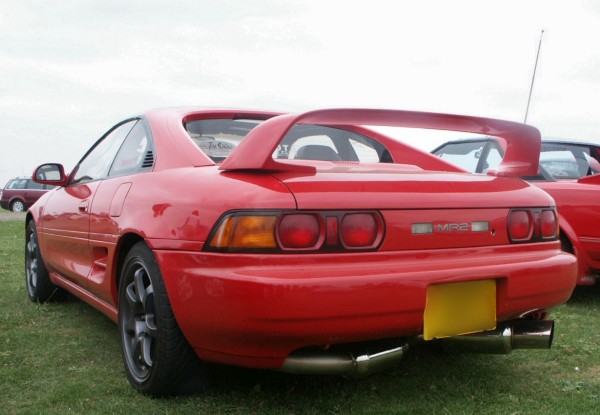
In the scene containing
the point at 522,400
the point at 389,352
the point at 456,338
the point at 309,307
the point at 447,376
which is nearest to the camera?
the point at 309,307

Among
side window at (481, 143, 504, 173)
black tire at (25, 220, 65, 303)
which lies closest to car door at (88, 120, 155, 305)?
black tire at (25, 220, 65, 303)

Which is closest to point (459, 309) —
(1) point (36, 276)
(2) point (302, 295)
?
(2) point (302, 295)

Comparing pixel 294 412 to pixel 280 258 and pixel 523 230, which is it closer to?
pixel 280 258

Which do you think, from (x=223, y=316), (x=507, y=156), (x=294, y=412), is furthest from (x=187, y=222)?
(x=507, y=156)

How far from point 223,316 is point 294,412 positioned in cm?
60

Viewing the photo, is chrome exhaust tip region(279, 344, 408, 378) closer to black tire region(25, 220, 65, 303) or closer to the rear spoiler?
the rear spoiler

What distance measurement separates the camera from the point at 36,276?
4578mm

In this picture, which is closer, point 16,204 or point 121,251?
point 121,251

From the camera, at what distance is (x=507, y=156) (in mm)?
2941

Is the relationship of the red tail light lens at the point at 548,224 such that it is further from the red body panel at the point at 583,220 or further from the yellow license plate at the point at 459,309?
the red body panel at the point at 583,220

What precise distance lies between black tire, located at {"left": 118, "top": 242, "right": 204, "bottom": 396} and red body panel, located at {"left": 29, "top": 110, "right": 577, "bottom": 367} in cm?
9

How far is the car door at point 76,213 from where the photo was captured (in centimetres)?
340

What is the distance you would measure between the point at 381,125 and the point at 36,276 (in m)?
3.17

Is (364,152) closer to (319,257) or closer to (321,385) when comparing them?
(321,385)
